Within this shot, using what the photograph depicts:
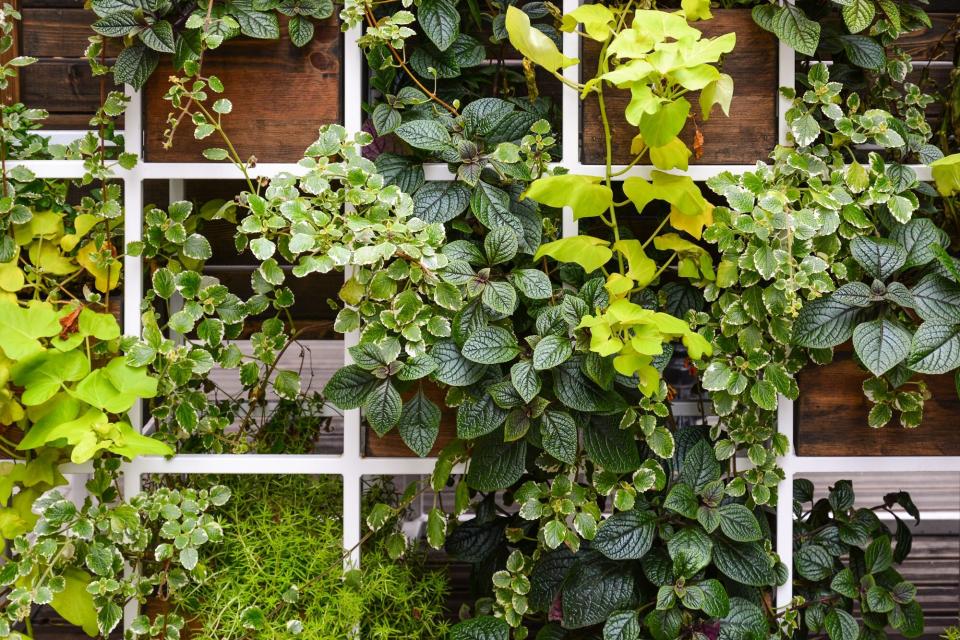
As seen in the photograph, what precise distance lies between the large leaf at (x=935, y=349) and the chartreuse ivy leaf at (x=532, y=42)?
651mm

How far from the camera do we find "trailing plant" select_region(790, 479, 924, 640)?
1265 mm

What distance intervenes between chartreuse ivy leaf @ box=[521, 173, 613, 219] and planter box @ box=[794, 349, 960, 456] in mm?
446

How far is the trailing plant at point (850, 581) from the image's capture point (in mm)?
1265

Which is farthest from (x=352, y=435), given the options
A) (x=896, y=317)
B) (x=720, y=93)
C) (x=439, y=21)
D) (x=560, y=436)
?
(x=896, y=317)

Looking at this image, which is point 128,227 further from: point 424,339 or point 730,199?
point 730,199

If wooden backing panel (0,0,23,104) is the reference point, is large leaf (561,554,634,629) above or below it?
below

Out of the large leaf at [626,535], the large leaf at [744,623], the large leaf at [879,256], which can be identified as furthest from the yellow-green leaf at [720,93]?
the large leaf at [744,623]

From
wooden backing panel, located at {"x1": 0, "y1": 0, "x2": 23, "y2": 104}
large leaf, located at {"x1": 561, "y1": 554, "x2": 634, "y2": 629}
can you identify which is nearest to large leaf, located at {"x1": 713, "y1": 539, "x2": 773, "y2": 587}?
large leaf, located at {"x1": 561, "y1": 554, "x2": 634, "y2": 629}

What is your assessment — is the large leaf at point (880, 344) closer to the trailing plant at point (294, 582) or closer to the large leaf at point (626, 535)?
the large leaf at point (626, 535)

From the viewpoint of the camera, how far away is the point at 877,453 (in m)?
1.26

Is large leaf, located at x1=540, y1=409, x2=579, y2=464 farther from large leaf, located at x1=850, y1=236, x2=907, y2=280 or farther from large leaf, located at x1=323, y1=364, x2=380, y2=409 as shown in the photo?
large leaf, located at x1=850, y1=236, x2=907, y2=280

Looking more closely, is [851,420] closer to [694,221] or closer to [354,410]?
[694,221]

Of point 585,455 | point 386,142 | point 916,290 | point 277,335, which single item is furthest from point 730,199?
point 277,335

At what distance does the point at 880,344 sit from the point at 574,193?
1.65 feet
